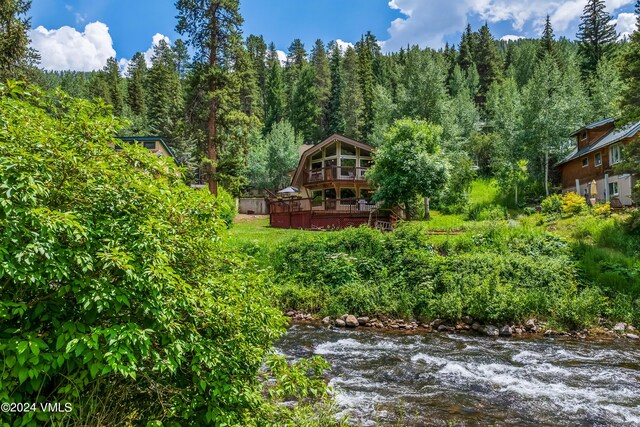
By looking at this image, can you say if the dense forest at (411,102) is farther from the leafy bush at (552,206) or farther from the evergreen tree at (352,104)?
the leafy bush at (552,206)

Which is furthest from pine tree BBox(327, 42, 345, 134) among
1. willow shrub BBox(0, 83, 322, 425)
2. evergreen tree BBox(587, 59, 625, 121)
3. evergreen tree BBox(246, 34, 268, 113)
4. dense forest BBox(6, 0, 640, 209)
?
willow shrub BBox(0, 83, 322, 425)

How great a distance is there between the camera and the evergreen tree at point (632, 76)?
55.6 feet

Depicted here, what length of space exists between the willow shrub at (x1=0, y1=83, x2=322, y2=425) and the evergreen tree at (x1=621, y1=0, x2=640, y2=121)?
2063 centimetres

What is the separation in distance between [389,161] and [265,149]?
25.4 metres

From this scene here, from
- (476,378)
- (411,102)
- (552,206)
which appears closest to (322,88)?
(411,102)

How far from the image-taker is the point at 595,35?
47844 mm

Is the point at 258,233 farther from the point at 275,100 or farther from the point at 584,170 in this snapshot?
the point at 275,100

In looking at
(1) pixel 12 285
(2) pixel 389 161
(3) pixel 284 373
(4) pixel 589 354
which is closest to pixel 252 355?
(3) pixel 284 373

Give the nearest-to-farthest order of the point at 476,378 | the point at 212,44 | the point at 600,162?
the point at 476,378 < the point at 212,44 < the point at 600,162

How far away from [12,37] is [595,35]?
6044 centimetres

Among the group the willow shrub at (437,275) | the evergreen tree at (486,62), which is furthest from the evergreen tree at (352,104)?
the willow shrub at (437,275)

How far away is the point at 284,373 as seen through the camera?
13.7 ft

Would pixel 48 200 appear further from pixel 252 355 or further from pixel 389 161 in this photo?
pixel 389 161

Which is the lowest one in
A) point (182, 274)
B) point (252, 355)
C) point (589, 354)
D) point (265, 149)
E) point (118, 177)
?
point (589, 354)
